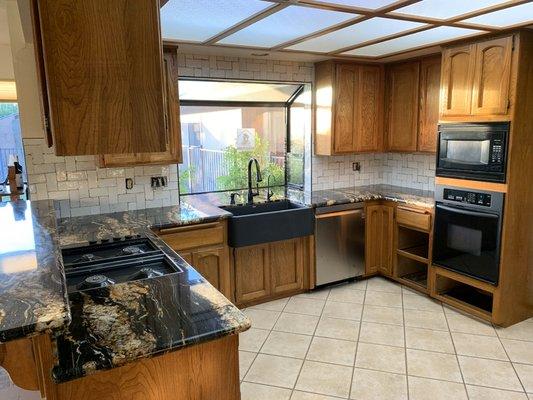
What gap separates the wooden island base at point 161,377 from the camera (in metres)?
1.20

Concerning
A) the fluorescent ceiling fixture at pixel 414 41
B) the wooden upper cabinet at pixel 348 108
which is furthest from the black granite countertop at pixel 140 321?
the wooden upper cabinet at pixel 348 108

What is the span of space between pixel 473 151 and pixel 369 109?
53.6 inches

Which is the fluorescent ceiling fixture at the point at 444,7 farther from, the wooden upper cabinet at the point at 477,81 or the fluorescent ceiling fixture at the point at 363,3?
the wooden upper cabinet at the point at 477,81

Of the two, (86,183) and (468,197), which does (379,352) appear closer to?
(468,197)

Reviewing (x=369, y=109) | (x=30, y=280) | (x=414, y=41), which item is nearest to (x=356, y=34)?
(x=414, y=41)

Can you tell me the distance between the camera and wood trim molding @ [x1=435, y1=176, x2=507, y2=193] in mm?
3045

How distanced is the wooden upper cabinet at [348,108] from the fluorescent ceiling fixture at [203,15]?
1645 mm

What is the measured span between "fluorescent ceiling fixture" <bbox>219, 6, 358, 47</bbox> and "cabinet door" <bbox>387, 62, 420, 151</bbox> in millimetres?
1640

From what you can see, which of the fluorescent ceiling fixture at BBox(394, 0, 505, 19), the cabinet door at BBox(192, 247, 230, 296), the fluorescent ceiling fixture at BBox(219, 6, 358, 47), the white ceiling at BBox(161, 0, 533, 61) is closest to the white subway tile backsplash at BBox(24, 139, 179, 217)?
the cabinet door at BBox(192, 247, 230, 296)

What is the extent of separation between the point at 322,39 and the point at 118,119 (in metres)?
2.18

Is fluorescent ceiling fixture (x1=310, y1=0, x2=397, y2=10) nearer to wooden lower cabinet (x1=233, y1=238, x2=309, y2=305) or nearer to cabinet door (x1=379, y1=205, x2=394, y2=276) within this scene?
wooden lower cabinet (x1=233, y1=238, x2=309, y2=305)

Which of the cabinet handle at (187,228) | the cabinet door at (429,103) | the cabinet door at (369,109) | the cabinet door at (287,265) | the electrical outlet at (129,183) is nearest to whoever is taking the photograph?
the cabinet handle at (187,228)

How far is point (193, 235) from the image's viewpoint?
324 centimetres

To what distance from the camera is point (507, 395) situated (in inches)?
95.3
